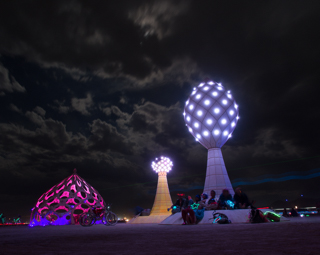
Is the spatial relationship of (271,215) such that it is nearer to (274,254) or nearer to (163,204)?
(274,254)

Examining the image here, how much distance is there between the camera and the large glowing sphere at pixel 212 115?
19719mm

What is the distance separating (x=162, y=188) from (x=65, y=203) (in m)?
10.9

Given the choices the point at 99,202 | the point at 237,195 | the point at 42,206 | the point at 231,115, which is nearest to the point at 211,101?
the point at 231,115

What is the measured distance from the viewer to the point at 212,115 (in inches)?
776

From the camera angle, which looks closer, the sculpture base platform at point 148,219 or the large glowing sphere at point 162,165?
the sculpture base platform at point 148,219

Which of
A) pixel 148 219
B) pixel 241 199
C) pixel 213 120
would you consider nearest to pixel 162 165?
pixel 148 219

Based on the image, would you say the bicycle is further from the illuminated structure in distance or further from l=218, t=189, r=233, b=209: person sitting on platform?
the illuminated structure in distance

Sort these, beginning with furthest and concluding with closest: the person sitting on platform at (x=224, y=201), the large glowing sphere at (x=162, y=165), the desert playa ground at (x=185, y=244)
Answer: the large glowing sphere at (x=162, y=165) < the person sitting on platform at (x=224, y=201) < the desert playa ground at (x=185, y=244)

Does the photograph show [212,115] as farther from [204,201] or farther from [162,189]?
[162,189]

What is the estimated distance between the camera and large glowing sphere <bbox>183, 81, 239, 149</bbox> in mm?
19719

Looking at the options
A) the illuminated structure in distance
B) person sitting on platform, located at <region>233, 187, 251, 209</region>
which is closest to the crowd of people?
person sitting on platform, located at <region>233, 187, 251, 209</region>

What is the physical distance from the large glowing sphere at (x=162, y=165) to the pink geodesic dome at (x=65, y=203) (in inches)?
301

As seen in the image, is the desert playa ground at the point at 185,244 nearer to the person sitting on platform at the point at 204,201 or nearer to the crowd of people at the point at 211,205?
the crowd of people at the point at 211,205

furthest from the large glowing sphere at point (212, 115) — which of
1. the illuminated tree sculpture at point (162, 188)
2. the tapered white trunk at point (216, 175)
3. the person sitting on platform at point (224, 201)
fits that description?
the illuminated tree sculpture at point (162, 188)
